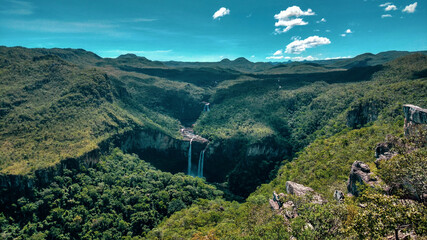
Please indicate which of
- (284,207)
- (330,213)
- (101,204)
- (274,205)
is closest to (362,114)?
(274,205)

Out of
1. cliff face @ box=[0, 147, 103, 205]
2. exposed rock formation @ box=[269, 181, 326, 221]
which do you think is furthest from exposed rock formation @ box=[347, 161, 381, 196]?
cliff face @ box=[0, 147, 103, 205]

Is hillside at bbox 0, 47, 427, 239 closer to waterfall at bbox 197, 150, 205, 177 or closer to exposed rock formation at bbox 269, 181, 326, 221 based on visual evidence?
waterfall at bbox 197, 150, 205, 177

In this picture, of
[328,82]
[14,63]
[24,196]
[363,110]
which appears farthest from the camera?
[328,82]

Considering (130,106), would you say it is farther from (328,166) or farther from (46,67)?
(328,166)

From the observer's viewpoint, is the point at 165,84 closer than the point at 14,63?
No

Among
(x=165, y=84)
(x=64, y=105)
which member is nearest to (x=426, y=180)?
(x=64, y=105)

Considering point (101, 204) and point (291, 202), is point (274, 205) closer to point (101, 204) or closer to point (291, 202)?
point (291, 202)

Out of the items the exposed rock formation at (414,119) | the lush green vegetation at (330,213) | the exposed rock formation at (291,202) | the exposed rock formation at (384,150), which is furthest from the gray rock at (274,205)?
the exposed rock formation at (414,119)
